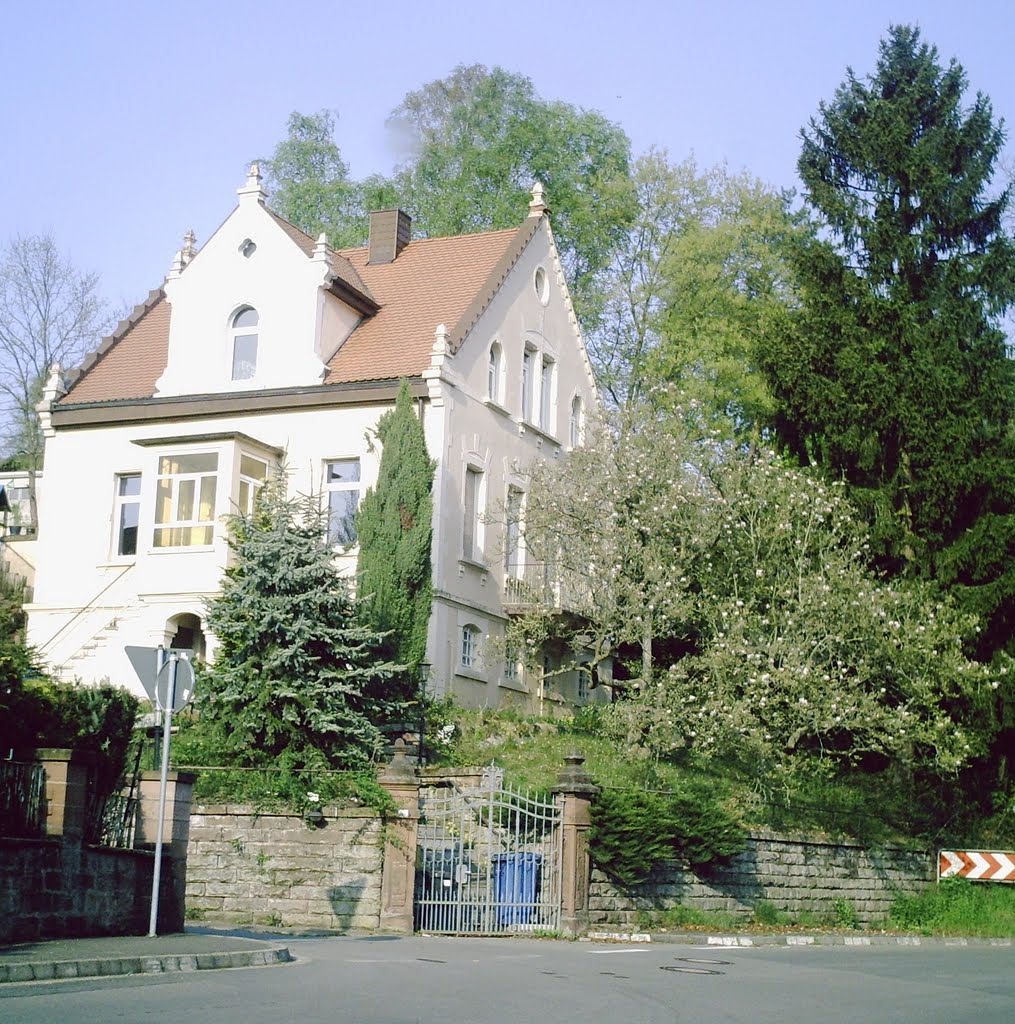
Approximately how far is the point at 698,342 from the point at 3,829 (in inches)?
1193

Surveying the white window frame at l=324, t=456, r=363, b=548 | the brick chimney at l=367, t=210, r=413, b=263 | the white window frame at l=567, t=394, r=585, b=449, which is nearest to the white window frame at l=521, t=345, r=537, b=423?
the white window frame at l=567, t=394, r=585, b=449

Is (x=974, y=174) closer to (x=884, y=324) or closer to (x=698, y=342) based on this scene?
(x=884, y=324)

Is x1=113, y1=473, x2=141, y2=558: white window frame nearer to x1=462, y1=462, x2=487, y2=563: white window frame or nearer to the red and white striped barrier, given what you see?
x1=462, y1=462, x2=487, y2=563: white window frame

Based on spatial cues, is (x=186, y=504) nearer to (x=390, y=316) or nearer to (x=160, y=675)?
(x=390, y=316)

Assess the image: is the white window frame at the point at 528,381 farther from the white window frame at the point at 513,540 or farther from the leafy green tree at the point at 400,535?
the leafy green tree at the point at 400,535

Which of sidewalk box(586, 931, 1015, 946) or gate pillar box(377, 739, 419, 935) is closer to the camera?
gate pillar box(377, 739, 419, 935)

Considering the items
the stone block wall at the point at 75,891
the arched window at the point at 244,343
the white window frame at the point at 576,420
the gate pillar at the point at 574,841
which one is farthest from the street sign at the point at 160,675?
the white window frame at the point at 576,420

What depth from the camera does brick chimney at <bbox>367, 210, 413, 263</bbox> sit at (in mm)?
38375

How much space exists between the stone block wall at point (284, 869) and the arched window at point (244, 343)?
15564mm

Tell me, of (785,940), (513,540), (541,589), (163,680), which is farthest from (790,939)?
(513,540)

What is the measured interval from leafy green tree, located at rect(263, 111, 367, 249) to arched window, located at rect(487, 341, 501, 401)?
1469 centimetres

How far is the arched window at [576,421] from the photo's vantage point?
129ft

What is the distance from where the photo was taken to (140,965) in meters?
12.7

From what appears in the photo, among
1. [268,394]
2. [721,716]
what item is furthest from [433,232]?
[721,716]
